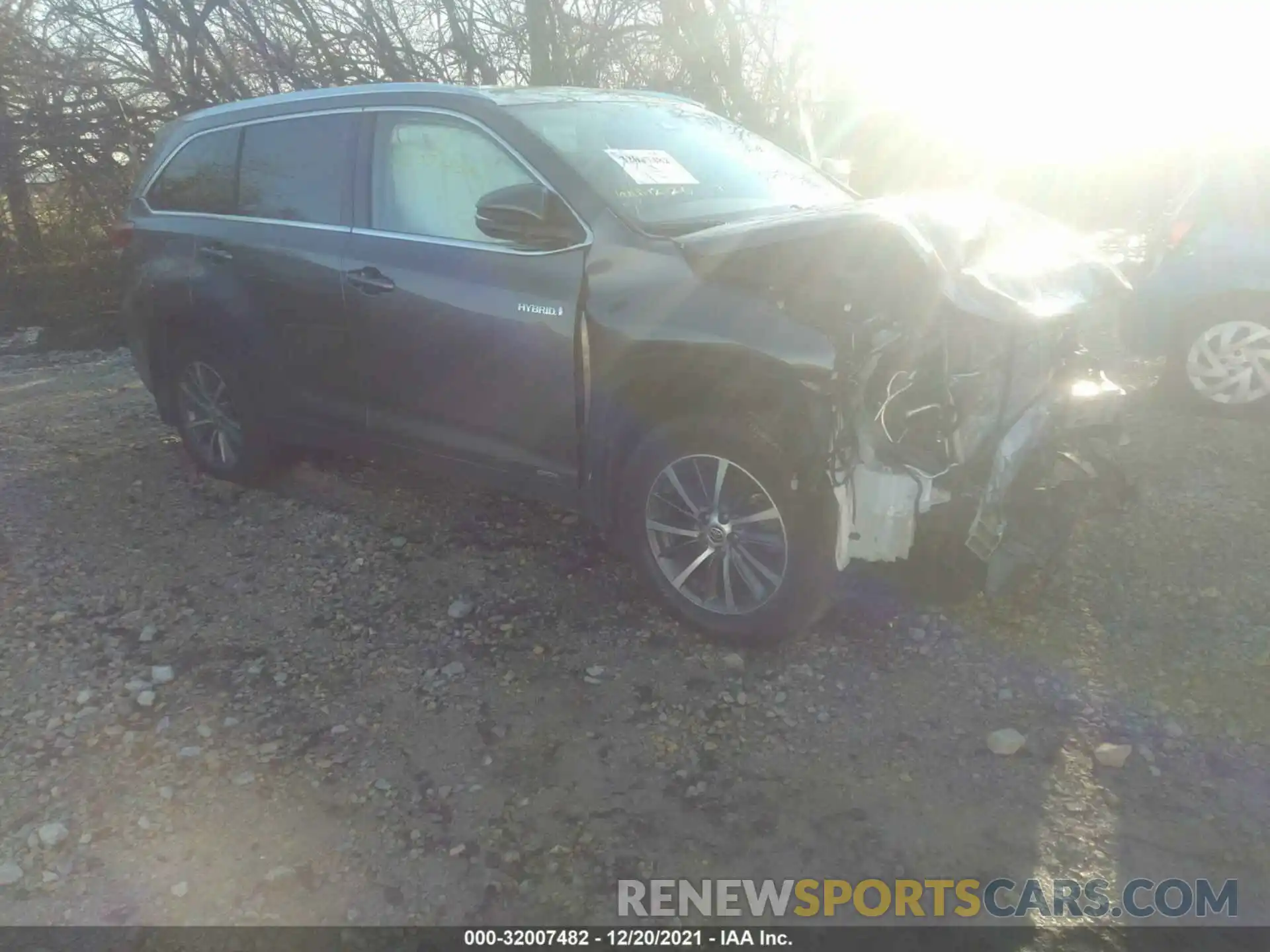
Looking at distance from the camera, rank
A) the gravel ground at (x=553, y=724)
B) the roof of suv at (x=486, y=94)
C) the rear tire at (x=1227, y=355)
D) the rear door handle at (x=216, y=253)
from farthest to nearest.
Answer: the rear tire at (x=1227, y=355), the rear door handle at (x=216, y=253), the roof of suv at (x=486, y=94), the gravel ground at (x=553, y=724)

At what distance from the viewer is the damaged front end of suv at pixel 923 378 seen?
3.19 meters

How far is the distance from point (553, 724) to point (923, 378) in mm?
1592

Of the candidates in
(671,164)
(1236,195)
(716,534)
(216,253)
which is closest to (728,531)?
(716,534)

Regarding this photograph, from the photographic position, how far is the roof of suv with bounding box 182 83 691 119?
4.06 meters

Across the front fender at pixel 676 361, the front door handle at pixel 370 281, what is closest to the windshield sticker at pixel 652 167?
the front fender at pixel 676 361

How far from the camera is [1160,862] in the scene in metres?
2.62

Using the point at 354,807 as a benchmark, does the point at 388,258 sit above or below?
above

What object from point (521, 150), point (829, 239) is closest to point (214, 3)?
point (521, 150)

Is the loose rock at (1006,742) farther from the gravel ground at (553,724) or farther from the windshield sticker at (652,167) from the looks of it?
the windshield sticker at (652,167)

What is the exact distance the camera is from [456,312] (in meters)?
3.94

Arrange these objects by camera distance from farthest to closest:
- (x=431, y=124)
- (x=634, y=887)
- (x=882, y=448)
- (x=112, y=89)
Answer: (x=112, y=89) → (x=431, y=124) → (x=882, y=448) → (x=634, y=887)

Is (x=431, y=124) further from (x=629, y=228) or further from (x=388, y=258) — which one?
(x=629, y=228)

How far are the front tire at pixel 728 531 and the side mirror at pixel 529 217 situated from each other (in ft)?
2.58

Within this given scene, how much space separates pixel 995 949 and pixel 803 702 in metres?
1.04
